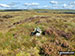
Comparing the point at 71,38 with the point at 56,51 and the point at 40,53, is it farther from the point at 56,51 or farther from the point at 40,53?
the point at 40,53

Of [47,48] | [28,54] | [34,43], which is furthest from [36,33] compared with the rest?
[28,54]

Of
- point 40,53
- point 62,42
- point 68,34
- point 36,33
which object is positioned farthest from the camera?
point 68,34

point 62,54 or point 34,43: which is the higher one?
point 34,43

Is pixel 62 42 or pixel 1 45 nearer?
pixel 1 45

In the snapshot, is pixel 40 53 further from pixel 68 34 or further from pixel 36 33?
pixel 68 34

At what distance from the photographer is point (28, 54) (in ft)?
35.4

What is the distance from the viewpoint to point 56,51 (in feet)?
42.0

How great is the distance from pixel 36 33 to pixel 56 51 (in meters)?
5.60

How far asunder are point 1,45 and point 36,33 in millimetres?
5862

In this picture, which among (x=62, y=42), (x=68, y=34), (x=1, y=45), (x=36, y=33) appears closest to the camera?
(x=1, y=45)

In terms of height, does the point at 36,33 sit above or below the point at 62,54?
above

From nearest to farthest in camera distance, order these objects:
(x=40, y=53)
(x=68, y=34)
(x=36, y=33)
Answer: (x=40, y=53) → (x=36, y=33) → (x=68, y=34)

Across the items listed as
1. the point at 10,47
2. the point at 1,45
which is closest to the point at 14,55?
the point at 10,47

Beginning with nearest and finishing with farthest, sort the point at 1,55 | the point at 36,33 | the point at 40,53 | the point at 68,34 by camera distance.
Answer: the point at 1,55
the point at 40,53
the point at 36,33
the point at 68,34
